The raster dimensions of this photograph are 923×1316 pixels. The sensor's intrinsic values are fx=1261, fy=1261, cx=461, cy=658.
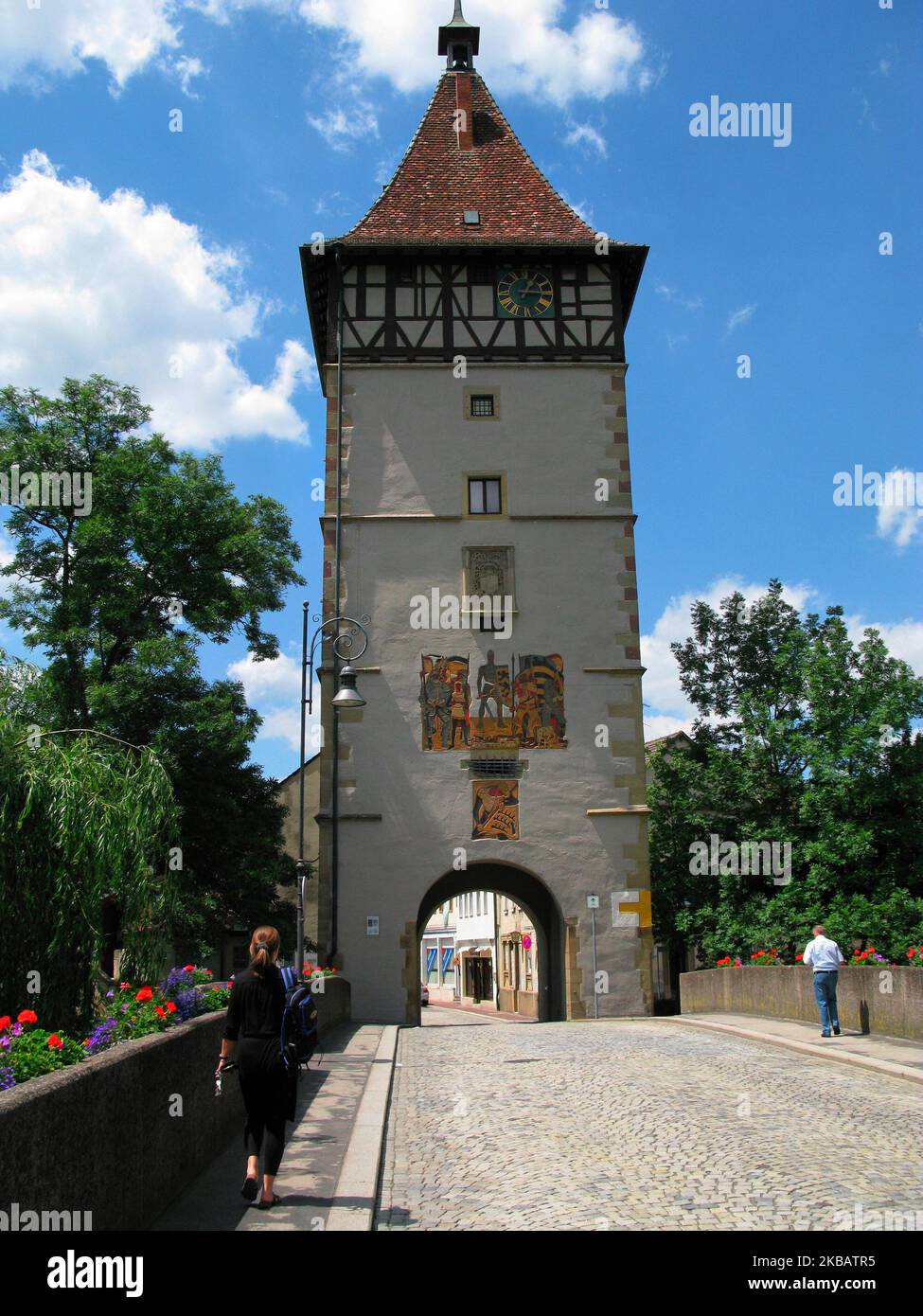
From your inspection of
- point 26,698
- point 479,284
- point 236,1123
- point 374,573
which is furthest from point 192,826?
point 236,1123

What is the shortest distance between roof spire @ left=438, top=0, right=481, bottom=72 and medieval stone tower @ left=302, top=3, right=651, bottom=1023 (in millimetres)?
5664

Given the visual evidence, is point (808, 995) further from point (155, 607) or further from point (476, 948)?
point (476, 948)

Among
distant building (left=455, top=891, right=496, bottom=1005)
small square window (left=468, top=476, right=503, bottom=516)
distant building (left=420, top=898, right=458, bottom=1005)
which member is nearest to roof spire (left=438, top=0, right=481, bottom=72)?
small square window (left=468, top=476, right=503, bottom=516)

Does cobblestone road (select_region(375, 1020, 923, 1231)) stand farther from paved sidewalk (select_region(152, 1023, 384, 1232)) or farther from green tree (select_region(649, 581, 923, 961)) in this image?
green tree (select_region(649, 581, 923, 961))

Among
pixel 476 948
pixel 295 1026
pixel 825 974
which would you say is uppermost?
pixel 295 1026

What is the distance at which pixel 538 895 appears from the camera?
26391mm

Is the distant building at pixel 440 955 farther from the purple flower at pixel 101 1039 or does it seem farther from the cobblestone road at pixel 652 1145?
the purple flower at pixel 101 1039

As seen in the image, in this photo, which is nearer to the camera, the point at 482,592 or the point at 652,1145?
the point at 652,1145

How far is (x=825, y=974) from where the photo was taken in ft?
47.9

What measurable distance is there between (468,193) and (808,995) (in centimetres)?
1839

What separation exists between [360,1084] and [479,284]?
17.9 meters

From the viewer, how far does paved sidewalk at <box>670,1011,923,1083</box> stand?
1198 centimetres

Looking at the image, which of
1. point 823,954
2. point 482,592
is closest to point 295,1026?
point 823,954
